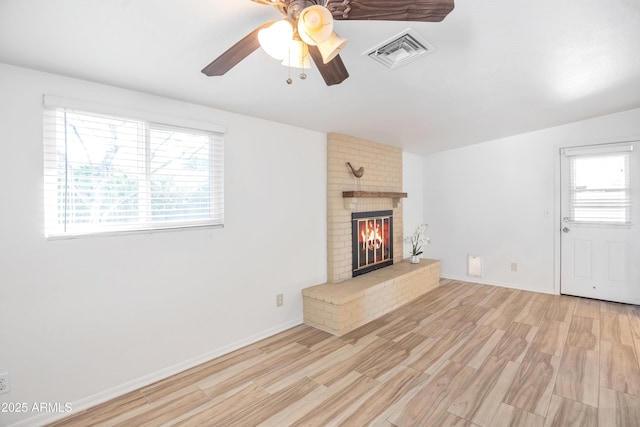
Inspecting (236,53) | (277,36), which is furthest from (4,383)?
(277,36)

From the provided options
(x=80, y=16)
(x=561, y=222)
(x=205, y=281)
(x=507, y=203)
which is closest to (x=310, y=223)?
(x=205, y=281)

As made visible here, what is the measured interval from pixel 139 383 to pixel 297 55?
2.43m

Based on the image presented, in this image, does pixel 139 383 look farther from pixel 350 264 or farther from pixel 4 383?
pixel 350 264

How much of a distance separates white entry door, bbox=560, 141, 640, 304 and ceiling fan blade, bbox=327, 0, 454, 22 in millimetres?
4220

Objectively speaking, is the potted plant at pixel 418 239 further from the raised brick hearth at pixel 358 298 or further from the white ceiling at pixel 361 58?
the white ceiling at pixel 361 58

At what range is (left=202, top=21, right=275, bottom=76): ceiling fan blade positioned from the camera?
1288 mm

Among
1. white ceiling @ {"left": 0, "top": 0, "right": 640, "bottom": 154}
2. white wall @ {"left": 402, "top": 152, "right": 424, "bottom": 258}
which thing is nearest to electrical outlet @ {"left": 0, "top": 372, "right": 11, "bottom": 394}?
white ceiling @ {"left": 0, "top": 0, "right": 640, "bottom": 154}

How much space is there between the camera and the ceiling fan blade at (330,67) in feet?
4.63

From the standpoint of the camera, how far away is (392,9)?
112cm

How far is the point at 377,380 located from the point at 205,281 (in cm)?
157

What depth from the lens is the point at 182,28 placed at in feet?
5.12

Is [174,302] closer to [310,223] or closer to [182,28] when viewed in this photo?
[310,223]

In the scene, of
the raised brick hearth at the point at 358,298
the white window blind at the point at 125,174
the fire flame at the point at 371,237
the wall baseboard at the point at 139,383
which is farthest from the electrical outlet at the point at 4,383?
the fire flame at the point at 371,237

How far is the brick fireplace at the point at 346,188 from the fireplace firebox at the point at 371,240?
0.28 feet
